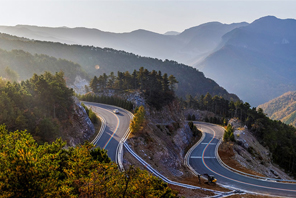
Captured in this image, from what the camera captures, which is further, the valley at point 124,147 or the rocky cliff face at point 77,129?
the rocky cliff face at point 77,129

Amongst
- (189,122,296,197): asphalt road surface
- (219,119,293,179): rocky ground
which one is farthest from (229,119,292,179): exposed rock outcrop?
(189,122,296,197): asphalt road surface

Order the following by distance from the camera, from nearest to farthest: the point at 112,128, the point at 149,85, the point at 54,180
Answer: the point at 54,180
the point at 112,128
the point at 149,85

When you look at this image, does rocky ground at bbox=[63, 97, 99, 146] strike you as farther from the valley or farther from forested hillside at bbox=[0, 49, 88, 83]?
forested hillside at bbox=[0, 49, 88, 83]

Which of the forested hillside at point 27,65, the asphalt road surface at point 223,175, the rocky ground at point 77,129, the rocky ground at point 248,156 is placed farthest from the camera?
the forested hillside at point 27,65

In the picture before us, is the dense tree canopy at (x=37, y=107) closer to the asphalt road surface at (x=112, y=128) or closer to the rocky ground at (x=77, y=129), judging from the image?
the rocky ground at (x=77, y=129)

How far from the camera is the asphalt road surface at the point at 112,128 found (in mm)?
31636

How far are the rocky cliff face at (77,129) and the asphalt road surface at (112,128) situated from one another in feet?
9.15

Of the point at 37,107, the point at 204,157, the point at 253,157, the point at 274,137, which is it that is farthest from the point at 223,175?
the point at 274,137

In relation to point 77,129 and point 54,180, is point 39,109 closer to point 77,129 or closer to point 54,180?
point 77,129

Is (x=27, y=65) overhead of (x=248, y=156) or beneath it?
overhead

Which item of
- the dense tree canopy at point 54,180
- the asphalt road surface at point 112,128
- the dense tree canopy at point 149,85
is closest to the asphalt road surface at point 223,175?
the dense tree canopy at point 149,85

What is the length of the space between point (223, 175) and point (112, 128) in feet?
82.6

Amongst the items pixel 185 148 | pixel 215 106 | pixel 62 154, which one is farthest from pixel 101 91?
pixel 215 106

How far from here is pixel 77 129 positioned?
3362cm
